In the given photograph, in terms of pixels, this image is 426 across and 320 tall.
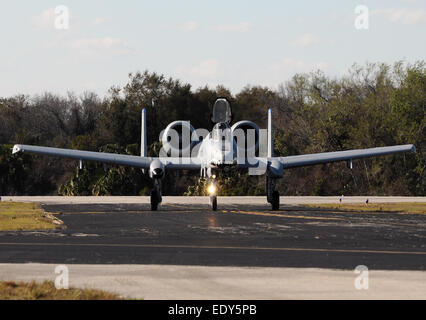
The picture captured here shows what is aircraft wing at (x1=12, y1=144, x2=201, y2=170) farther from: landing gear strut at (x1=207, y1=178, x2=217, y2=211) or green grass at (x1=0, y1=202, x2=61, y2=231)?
green grass at (x1=0, y1=202, x2=61, y2=231)

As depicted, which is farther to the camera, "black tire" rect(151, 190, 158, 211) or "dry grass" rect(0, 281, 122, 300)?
"black tire" rect(151, 190, 158, 211)

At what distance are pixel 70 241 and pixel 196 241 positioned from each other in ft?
10.9

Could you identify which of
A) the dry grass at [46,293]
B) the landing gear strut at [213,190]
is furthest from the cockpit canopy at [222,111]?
the dry grass at [46,293]

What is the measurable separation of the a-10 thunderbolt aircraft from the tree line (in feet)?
70.7

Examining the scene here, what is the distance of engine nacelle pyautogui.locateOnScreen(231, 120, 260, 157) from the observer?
37.4 meters

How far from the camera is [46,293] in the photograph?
1118 cm

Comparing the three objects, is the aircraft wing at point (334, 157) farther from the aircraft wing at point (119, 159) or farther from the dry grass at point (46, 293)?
the dry grass at point (46, 293)

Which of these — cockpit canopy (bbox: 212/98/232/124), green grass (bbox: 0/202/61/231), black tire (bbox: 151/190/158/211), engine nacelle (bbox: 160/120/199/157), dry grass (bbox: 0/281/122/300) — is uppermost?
cockpit canopy (bbox: 212/98/232/124)

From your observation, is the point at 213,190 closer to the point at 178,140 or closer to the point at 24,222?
the point at 178,140

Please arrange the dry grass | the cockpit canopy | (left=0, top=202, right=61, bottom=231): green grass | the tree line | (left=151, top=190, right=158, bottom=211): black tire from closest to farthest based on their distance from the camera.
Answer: the dry grass
(left=0, top=202, right=61, bottom=231): green grass
the cockpit canopy
(left=151, top=190, right=158, bottom=211): black tire
the tree line

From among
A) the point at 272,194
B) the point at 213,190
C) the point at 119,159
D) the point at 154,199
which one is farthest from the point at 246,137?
the point at 119,159

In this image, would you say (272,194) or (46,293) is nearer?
(46,293)

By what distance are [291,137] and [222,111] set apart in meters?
36.3

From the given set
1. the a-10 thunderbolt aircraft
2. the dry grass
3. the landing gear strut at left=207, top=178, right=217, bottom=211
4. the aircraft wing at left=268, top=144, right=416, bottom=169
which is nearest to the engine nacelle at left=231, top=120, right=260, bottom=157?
the a-10 thunderbolt aircraft
